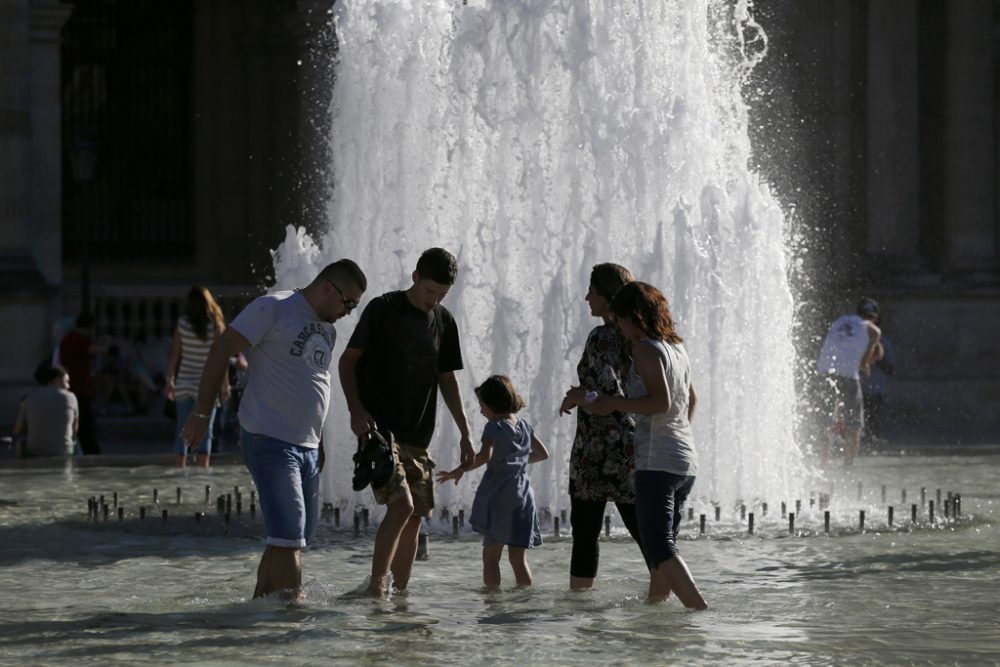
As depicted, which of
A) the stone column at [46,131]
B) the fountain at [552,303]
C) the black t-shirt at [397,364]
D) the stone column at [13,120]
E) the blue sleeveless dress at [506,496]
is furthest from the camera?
the stone column at [46,131]

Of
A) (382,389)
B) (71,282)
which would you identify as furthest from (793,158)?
(382,389)

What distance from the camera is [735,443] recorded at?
1394 cm

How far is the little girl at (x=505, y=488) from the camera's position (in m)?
9.62

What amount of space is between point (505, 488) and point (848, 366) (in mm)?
7453

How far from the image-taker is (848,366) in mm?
16609

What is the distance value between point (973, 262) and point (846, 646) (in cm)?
1943

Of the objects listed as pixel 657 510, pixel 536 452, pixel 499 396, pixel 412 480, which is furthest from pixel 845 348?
pixel 657 510

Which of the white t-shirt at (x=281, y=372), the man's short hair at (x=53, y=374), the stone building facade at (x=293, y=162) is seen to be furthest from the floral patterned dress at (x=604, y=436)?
the stone building facade at (x=293, y=162)

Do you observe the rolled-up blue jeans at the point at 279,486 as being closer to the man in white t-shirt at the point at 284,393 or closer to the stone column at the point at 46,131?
the man in white t-shirt at the point at 284,393

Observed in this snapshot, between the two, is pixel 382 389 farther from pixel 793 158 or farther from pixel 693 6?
pixel 793 158

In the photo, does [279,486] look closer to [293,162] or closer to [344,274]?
[344,274]

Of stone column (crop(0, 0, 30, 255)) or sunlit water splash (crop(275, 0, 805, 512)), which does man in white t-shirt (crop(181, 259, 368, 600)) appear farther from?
stone column (crop(0, 0, 30, 255))

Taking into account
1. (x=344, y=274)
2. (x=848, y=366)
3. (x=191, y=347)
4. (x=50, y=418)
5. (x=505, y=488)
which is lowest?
(x=505, y=488)

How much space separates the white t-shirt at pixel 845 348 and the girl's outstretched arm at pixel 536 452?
23.8 feet
